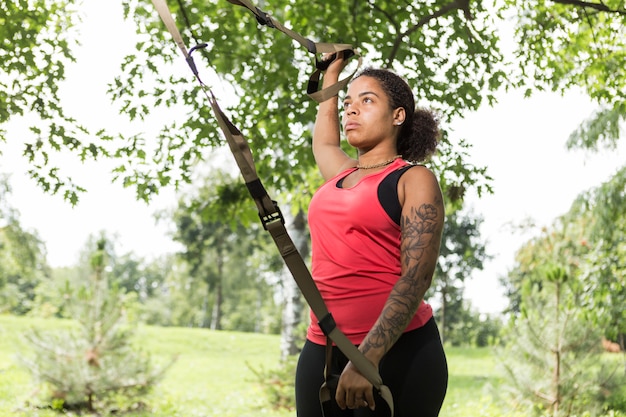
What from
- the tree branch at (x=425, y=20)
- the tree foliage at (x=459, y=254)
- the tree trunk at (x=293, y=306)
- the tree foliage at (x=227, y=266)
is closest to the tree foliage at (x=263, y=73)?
the tree branch at (x=425, y=20)

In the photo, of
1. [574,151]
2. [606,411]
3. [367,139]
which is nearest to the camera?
[367,139]

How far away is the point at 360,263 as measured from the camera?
77.0 inches

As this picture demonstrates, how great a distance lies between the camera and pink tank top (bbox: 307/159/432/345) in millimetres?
1938

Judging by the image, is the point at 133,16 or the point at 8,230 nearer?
the point at 133,16

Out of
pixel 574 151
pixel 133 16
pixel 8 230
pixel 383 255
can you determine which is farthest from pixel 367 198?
pixel 8 230

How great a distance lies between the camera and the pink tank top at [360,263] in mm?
1938

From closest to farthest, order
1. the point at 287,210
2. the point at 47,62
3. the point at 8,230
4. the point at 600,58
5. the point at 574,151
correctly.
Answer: the point at 47,62 < the point at 600,58 < the point at 287,210 < the point at 574,151 < the point at 8,230

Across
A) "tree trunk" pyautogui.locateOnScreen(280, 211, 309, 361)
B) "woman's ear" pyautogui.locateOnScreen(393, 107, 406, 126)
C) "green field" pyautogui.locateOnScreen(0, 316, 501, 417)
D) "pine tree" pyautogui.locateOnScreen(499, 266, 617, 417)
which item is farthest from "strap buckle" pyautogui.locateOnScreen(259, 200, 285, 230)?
"tree trunk" pyautogui.locateOnScreen(280, 211, 309, 361)

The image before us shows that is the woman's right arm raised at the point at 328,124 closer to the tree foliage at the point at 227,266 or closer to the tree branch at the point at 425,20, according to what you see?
the tree branch at the point at 425,20

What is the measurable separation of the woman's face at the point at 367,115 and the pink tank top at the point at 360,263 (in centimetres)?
20

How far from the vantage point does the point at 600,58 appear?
7.68 meters

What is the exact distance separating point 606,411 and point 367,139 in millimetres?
7579

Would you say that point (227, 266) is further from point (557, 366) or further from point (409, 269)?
point (409, 269)

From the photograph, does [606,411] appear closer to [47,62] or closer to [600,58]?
[600,58]
